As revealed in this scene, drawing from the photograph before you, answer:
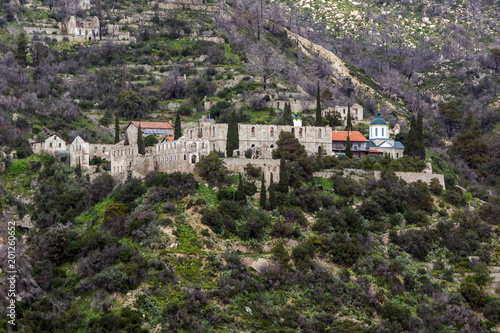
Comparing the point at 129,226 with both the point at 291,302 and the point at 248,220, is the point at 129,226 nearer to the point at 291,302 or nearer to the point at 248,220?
the point at 248,220

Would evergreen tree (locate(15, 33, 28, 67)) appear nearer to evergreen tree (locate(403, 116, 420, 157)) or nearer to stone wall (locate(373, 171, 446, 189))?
evergreen tree (locate(403, 116, 420, 157))

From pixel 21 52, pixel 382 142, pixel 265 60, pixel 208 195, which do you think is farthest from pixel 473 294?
pixel 21 52

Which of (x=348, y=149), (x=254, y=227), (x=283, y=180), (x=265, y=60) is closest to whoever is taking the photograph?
(x=254, y=227)

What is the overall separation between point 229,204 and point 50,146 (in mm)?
24304

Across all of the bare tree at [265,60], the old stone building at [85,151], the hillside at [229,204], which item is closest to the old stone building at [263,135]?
the hillside at [229,204]

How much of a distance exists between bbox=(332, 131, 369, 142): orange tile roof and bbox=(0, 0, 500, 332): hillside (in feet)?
9.56

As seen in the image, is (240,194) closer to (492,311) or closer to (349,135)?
(349,135)

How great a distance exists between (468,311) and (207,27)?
67278mm

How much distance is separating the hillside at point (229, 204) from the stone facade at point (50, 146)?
822 millimetres

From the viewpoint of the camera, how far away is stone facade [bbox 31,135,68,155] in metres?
76.5

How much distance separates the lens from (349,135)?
77.7 m

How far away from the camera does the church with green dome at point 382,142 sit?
3066 inches

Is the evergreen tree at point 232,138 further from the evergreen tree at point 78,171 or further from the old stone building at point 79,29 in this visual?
the old stone building at point 79,29

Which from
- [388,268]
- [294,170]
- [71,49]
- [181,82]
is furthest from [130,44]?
[388,268]
